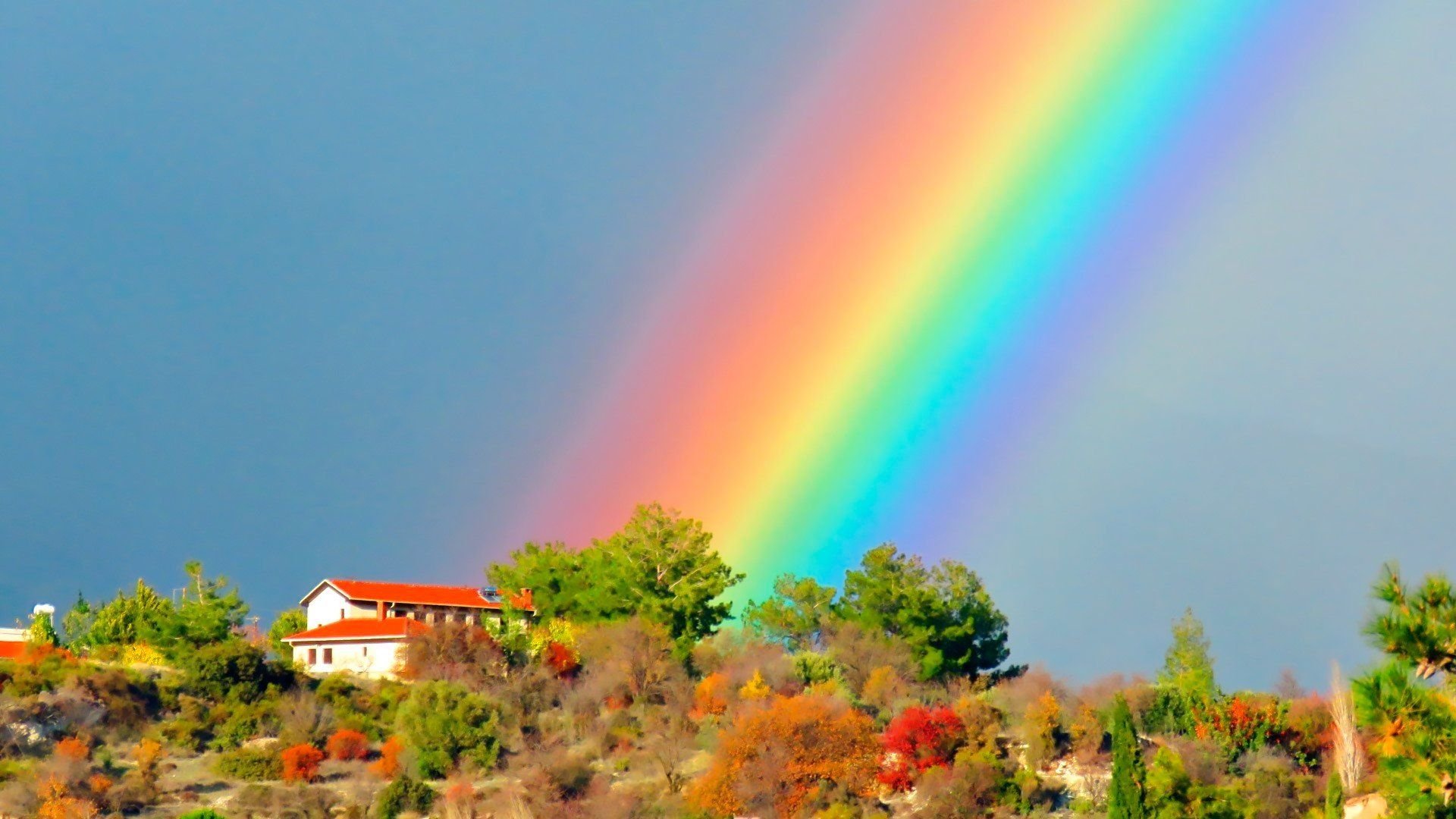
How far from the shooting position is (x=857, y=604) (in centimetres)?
7112

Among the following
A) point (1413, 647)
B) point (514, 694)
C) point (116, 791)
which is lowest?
point (1413, 647)

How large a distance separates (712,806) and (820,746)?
4312 mm

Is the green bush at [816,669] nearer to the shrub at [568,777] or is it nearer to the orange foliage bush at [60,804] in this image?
the shrub at [568,777]

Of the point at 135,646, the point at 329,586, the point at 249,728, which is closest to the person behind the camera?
the point at 249,728

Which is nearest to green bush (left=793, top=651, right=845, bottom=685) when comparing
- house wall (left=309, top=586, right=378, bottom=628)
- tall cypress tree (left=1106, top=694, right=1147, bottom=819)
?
house wall (left=309, top=586, right=378, bottom=628)

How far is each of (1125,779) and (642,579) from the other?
37.7 m

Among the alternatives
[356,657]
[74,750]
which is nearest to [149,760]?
[74,750]

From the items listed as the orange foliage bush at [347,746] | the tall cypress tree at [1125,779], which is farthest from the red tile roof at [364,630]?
the tall cypress tree at [1125,779]

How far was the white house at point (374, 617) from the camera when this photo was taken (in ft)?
223

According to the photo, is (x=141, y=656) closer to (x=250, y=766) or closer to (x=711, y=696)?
(x=250, y=766)

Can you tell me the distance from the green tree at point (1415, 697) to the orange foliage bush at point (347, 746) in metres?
Result: 46.5

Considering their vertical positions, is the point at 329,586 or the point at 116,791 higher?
the point at 329,586

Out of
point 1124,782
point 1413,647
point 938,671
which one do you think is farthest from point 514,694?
point 1413,647

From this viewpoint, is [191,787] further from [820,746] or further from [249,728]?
[820,746]
